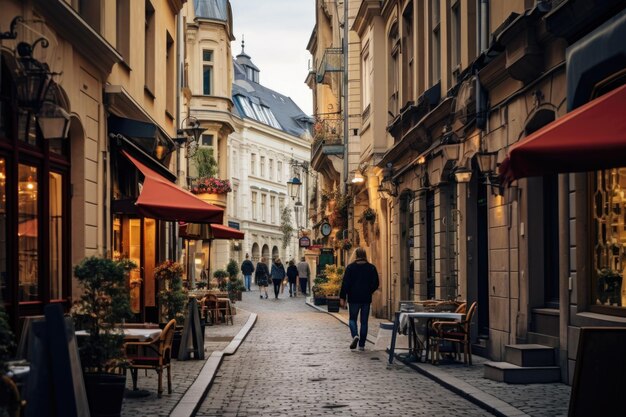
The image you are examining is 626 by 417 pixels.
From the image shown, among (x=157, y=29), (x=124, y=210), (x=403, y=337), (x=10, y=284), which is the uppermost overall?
(x=157, y=29)

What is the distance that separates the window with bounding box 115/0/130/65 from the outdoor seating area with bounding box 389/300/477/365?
264 inches

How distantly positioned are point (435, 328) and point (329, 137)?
81.5 feet

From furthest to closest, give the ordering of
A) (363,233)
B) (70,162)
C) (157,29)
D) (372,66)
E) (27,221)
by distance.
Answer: (363,233), (372,66), (157,29), (70,162), (27,221)

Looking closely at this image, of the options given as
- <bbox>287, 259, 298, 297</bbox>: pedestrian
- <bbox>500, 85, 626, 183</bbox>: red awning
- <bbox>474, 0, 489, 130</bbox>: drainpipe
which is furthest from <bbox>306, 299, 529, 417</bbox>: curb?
<bbox>287, 259, 298, 297</bbox>: pedestrian

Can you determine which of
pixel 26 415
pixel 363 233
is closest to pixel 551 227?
pixel 26 415

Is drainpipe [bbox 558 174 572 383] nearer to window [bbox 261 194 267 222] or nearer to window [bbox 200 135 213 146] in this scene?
window [bbox 200 135 213 146]

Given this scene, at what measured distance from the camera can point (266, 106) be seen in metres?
91.4

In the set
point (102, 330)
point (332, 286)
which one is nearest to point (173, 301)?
point (102, 330)

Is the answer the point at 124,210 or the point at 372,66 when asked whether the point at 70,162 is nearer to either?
the point at 124,210

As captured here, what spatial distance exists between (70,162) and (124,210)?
2586mm

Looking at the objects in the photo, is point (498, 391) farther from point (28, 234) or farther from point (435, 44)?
point (435, 44)

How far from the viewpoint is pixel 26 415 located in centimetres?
793

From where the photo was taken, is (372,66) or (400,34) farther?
(372,66)

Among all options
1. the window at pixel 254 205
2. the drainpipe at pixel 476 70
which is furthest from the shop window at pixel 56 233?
the window at pixel 254 205
